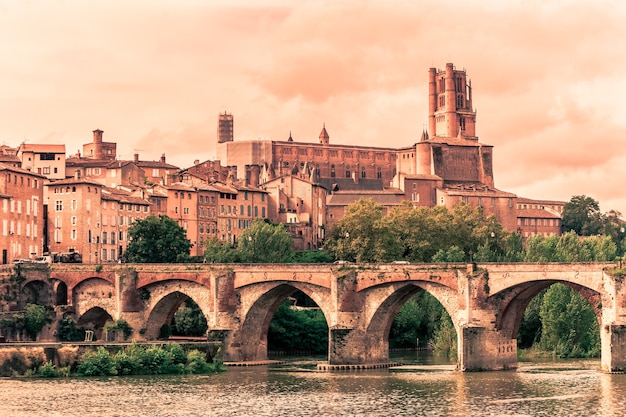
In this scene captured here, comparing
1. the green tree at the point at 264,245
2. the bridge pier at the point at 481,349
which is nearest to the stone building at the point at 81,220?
the green tree at the point at 264,245

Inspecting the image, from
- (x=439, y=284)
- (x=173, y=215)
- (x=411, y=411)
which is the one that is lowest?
(x=411, y=411)

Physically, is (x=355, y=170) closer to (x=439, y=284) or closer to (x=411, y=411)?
(x=439, y=284)

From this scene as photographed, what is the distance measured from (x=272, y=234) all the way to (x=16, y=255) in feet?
91.1

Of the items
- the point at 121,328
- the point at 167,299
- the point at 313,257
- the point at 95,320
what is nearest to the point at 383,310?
the point at 167,299

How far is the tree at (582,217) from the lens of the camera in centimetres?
17500

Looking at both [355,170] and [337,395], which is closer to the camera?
[337,395]

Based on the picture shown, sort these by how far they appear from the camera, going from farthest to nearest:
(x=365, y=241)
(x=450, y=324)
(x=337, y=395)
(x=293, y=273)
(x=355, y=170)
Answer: (x=355, y=170), (x=365, y=241), (x=450, y=324), (x=293, y=273), (x=337, y=395)

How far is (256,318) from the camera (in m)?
91.3

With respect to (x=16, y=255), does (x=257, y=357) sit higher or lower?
lower

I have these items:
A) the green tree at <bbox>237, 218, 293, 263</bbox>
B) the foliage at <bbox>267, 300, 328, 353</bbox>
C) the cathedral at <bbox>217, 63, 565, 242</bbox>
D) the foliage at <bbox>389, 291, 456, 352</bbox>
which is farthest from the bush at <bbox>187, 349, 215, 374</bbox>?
the cathedral at <bbox>217, 63, 565, 242</bbox>

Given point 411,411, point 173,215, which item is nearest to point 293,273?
point 411,411

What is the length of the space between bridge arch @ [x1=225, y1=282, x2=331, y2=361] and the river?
19.9 feet

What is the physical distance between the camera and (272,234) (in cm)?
12644

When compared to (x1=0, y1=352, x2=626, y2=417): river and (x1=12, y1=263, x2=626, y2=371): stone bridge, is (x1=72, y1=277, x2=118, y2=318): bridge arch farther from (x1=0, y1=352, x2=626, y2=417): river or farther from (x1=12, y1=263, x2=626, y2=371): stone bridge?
(x1=0, y1=352, x2=626, y2=417): river
